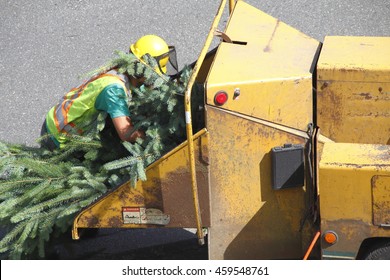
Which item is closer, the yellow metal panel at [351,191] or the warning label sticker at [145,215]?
the yellow metal panel at [351,191]

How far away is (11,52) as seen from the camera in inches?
333

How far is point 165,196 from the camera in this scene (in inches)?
178

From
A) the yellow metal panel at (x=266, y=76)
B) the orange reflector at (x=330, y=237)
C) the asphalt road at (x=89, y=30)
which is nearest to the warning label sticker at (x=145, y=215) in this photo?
the yellow metal panel at (x=266, y=76)

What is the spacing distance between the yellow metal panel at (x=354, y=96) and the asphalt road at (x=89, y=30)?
3.36 m

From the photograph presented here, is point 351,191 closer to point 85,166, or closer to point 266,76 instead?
point 266,76

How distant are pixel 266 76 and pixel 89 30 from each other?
444cm

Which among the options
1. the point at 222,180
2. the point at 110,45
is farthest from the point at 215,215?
the point at 110,45

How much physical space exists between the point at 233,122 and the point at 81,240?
209 centimetres

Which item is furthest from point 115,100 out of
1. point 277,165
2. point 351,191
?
point 351,191

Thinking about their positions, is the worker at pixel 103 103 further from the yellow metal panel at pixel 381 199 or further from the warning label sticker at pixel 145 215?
the yellow metal panel at pixel 381 199

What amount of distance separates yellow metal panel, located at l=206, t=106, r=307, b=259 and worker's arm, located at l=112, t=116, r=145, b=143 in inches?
24.8

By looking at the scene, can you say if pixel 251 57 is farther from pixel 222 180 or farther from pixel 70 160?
pixel 70 160

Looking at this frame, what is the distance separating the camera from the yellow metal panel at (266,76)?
4.35 metres

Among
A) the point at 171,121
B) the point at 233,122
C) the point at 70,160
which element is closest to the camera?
the point at 233,122
